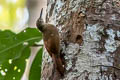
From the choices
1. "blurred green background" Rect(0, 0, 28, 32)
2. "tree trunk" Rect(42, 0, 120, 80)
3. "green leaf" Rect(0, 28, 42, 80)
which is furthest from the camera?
"blurred green background" Rect(0, 0, 28, 32)

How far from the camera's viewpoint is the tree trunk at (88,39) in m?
1.56

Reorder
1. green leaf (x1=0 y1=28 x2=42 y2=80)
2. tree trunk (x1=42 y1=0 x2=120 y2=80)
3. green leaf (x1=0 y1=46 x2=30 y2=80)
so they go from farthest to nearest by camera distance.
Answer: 1. green leaf (x1=0 y1=46 x2=30 y2=80)
2. green leaf (x1=0 y1=28 x2=42 y2=80)
3. tree trunk (x1=42 y1=0 x2=120 y2=80)

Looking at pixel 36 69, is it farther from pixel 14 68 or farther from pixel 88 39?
pixel 88 39

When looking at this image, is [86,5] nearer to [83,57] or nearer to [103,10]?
[103,10]

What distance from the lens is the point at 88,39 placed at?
163cm

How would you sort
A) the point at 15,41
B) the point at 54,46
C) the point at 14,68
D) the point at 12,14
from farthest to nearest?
the point at 12,14, the point at 14,68, the point at 15,41, the point at 54,46

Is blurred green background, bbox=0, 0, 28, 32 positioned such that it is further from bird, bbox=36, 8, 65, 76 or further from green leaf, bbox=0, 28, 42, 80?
bird, bbox=36, 8, 65, 76

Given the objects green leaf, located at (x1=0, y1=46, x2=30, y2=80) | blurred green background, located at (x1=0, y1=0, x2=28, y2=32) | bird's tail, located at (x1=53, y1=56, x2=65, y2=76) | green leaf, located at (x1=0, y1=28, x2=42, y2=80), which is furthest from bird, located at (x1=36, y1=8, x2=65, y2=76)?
blurred green background, located at (x1=0, y1=0, x2=28, y2=32)

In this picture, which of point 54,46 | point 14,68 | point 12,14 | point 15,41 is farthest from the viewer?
point 12,14

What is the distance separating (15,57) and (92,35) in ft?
3.27

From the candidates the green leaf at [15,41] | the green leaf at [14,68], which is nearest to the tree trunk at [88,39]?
the green leaf at [15,41]

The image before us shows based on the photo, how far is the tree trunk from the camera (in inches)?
61.6

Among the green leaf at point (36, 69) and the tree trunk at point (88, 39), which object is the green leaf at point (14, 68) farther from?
the tree trunk at point (88, 39)

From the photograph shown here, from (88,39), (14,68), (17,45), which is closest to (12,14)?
(14,68)
